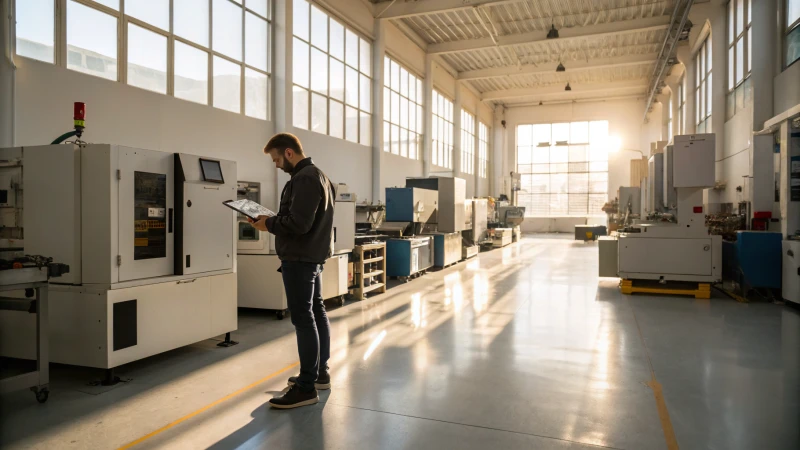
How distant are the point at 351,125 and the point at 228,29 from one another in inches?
160

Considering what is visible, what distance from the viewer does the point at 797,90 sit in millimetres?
7691

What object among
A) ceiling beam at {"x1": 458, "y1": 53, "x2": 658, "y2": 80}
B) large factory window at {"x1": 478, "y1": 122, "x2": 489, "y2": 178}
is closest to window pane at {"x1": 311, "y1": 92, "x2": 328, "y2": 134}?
ceiling beam at {"x1": 458, "y1": 53, "x2": 658, "y2": 80}

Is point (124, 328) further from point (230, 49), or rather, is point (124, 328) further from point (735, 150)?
point (735, 150)

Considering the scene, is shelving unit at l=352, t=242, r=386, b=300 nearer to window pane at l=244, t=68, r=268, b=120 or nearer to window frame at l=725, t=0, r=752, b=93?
window pane at l=244, t=68, r=268, b=120

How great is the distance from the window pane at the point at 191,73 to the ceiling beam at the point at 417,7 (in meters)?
A: 6.13

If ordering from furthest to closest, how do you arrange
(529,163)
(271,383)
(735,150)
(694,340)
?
(529,163), (735,150), (694,340), (271,383)

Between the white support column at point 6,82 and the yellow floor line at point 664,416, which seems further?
the white support column at point 6,82

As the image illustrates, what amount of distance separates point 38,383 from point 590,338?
443 cm

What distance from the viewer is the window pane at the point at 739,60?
33.7 feet

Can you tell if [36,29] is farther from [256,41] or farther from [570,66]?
[570,66]

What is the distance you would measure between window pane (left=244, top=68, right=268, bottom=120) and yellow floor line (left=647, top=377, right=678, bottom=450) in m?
7.21

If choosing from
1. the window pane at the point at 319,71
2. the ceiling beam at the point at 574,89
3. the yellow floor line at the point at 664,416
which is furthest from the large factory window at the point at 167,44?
the ceiling beam at the point at 574,89

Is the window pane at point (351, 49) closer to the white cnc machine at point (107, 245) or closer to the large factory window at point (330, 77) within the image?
the large factory window at point (330, 77)

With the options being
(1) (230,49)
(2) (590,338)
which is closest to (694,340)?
(2) (590,338)
